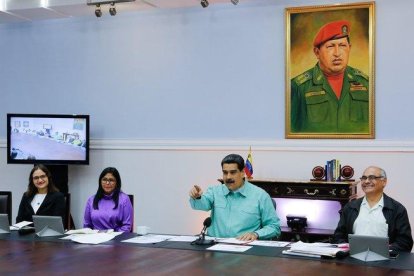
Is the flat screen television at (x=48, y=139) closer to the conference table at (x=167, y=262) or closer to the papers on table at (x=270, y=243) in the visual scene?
the conference table at (x=167, y=262)

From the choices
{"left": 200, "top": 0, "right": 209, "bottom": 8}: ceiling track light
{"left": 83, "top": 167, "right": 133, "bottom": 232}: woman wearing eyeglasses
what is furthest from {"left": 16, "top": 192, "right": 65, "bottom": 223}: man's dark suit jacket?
{"left": 200, "top": 0, "right": 209, "bottom": 8}: ceiling track light

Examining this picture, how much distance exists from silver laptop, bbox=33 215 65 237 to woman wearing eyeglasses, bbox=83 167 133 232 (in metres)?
0.70

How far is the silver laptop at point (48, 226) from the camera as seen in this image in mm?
4820

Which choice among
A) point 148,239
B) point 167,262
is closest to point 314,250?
point 167,262

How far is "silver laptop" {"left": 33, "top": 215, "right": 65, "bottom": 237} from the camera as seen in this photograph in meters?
4.82

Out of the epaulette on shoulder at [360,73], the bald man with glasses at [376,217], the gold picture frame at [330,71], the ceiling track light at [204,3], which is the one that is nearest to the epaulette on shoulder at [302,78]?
the gold picture frame at [330,71]

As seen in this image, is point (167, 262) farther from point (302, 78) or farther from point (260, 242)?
point (302, 78)

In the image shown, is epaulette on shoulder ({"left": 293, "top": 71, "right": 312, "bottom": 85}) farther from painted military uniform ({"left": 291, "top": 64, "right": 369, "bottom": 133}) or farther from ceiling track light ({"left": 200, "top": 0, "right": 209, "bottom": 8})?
ceiling track light ({"left": 200, "top": 0, "right": 209, "bottom": 8})

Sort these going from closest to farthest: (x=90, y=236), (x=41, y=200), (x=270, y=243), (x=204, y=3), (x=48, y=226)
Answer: (x=270, y=243)
(x=90, y=236)
(x=48, y=226)
(x=41, y=200)
(x=204, y=3)

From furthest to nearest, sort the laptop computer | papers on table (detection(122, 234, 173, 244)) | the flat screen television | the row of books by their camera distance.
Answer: the flat screen television → the row of books → papers on table (detection(122, 234, 173, 244)) → the laptop computer

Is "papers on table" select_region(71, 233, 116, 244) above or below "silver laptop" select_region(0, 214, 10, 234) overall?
below

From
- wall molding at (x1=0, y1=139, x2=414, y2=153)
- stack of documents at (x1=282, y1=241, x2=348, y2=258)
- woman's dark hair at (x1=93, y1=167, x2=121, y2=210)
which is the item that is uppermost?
wall molding at (x1=0, y1=139, x2=414, y2=153)

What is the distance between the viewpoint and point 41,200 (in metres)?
5.94

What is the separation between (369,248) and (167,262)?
1.21 m
